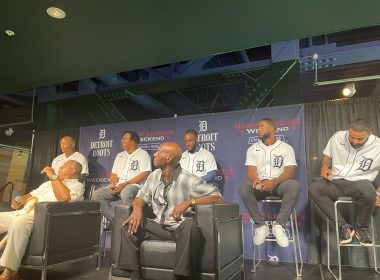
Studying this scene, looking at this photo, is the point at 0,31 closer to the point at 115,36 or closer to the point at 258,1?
the point at 115,36

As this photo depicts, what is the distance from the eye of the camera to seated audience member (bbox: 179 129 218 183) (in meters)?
4.02

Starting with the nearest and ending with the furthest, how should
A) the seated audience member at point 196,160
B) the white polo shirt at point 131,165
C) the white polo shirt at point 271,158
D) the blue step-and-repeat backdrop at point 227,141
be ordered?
the white polo shirt at point 271,158, the blue step-and-repeat backdrop at point 227,141, the seated audience member at point 196,160, the white polo shirt at point 131,165

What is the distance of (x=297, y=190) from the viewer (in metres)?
3.12

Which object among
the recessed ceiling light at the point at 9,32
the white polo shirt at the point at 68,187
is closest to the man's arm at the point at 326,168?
the white polo shirt at the point at 68,187

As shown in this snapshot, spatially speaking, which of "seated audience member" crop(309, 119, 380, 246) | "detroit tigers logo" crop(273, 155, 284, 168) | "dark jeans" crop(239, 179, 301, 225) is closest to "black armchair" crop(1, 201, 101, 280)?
"dark jeans" crop(239, 179, 301, 225)

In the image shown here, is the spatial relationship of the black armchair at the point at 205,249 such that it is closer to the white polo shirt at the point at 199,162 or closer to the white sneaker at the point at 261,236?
the white sneaker at the point at 261,236

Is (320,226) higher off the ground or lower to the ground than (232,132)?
lower

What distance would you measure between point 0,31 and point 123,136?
6.49 ft

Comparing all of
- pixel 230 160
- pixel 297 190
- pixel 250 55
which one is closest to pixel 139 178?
pixel 230 160

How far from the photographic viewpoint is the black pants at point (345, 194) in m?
2.84

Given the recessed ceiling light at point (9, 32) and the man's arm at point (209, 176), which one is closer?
the recessed ceiling light at point (9, 32)

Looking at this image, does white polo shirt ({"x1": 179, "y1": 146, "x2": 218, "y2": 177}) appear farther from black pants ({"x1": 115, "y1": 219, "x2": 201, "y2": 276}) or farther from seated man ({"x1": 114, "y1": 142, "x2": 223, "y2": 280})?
black pants ({"x1": 115, "y1": 219, "x2": 201, "y2": 276})

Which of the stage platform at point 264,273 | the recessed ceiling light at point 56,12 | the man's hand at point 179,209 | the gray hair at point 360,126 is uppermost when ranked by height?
the recessed ceiling light at point 56,12

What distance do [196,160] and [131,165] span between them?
0.96 metres
